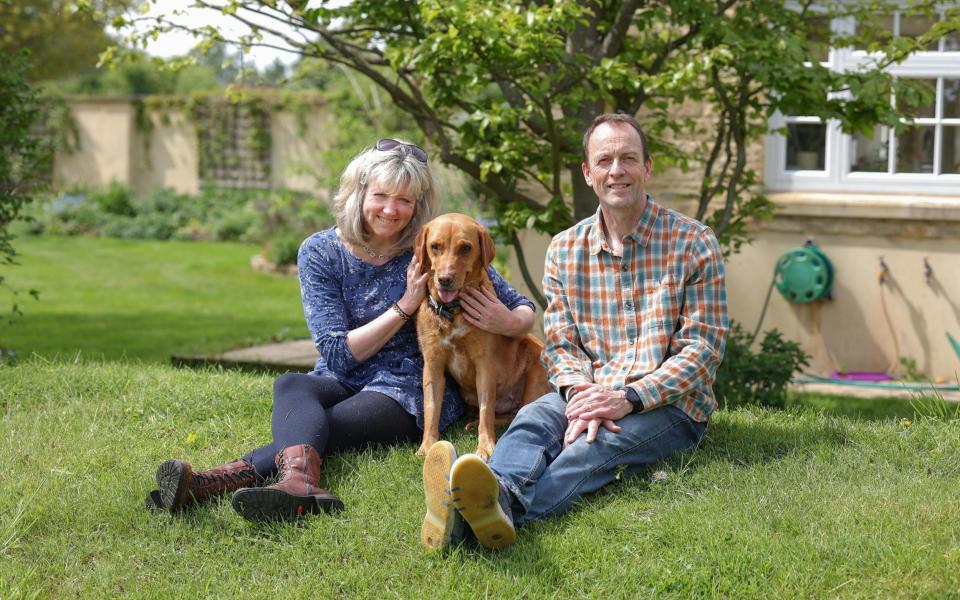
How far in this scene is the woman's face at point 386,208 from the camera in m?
4.50

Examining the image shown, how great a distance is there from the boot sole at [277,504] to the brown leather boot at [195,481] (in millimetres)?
285

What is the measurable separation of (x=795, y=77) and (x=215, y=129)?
17749 mm

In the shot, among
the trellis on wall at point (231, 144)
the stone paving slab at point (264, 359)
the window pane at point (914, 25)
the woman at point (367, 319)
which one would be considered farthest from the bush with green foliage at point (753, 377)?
the trellis on wall at point (231, 144)

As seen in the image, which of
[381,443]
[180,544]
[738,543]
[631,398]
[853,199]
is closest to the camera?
[738,543]

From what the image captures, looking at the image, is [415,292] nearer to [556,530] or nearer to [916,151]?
[556,530]

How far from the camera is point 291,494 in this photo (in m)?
3.74

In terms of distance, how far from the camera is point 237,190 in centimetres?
2112

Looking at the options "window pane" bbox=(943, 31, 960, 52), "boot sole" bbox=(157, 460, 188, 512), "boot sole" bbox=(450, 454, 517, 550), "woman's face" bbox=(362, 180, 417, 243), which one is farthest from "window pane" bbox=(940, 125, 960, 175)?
"boot sole" bbox=(157, 460, 188, 512)

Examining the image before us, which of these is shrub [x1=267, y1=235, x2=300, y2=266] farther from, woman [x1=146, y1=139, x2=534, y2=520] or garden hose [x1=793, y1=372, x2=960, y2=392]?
woman [x1=146, y1=139, x2=534, y2=520]

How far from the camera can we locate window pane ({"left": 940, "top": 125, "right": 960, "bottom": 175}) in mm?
9000

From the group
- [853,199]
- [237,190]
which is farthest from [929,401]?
[237,190]

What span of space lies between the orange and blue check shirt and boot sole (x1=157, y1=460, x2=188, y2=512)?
4.83 ft

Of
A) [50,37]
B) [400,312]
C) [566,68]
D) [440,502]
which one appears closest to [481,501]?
[440,502]

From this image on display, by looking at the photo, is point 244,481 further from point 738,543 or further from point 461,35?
point 461,35
